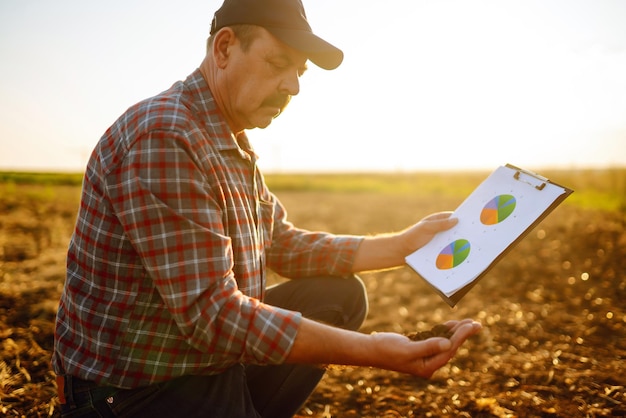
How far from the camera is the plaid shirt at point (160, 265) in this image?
1.31 metres

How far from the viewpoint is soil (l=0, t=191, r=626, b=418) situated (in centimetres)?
230

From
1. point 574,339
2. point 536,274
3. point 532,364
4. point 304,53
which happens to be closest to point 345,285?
point 304,53

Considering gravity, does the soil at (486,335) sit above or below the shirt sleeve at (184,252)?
below

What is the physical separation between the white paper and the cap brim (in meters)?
0.87

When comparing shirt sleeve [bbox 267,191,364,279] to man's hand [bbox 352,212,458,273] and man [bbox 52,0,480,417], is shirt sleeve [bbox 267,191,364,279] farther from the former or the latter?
man [bbox 52,0,480,417]

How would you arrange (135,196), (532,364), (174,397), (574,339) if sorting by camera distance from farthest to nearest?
1. (574,339)
2. (532,364)
3. (174,397)
4. (135,196)

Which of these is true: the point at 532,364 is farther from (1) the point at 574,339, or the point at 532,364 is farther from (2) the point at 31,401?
(2) the point at 31,401

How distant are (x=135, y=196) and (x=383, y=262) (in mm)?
1218

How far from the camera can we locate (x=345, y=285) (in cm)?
211

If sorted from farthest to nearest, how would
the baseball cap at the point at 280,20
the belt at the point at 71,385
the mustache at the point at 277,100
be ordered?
1. the mustache at the point at 277,100
2. the baseball cap at the point at 280,20
3. the belt at the point at 71,385

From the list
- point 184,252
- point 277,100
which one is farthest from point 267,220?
point 184,252

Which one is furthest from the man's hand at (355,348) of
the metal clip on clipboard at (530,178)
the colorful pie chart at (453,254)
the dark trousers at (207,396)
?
the metal clip on clipboard at (530,178)

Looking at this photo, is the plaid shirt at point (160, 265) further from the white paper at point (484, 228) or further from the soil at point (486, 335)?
the soil at point (486, 335)

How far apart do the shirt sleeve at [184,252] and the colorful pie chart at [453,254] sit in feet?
2.60
